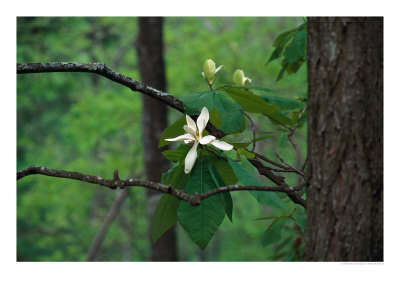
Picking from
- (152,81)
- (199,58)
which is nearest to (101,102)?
(199,58)

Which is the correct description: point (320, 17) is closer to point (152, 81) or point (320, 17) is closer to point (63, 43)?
point (152, 81)

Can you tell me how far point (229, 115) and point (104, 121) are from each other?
16.7ft

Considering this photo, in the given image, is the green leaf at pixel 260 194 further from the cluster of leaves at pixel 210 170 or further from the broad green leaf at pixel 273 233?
the broad green leaf at pixel 273 233

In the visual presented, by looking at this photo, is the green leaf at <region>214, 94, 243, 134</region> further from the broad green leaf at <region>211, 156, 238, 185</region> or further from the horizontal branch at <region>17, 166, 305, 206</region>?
the horizontal branch at <region>17, 166, 305, 206</region>

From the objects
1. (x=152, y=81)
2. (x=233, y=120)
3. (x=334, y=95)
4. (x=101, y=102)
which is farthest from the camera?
(x=101, y=102)

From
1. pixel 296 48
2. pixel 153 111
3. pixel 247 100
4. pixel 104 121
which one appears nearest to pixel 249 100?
pixel 247 100

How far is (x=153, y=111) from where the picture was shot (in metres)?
3.41

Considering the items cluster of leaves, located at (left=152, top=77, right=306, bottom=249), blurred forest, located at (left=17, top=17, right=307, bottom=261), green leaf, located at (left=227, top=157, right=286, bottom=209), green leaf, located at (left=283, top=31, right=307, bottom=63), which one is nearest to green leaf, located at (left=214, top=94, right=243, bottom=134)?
cluster of leaves, located at (left=152, top=77, right=306, bottom=249)

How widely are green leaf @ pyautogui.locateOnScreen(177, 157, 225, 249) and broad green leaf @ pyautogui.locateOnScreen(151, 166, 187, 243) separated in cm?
5

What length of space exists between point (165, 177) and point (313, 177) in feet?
0.88

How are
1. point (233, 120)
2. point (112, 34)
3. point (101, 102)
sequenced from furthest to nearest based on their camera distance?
point (112, 34) → point (101, 102) → point (233, 120)

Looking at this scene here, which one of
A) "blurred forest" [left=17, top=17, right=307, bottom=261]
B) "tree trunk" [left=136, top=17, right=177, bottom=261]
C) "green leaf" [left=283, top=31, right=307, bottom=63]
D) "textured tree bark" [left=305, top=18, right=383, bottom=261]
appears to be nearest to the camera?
"textured tree bark" [left=305, top=18, right=383, bottom=261]

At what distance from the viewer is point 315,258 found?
1.99ft

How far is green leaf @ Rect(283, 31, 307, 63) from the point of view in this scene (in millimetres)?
1121
